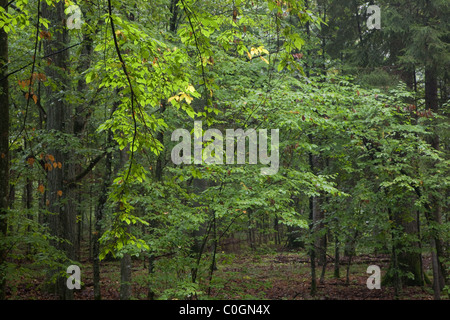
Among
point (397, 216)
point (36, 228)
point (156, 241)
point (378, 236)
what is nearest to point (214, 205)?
point (156, 241)

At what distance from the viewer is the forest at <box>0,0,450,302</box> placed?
3936mm

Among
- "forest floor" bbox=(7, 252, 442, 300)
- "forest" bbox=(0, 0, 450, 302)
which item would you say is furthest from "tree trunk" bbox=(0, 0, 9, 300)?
"forest floor" bbox=(7, 252, 442, 300)

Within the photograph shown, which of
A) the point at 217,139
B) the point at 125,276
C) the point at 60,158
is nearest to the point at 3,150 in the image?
the point at 60,158

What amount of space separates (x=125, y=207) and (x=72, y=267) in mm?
3701

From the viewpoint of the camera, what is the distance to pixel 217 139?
5246 mm

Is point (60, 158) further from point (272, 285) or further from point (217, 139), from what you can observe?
point (272, 285)

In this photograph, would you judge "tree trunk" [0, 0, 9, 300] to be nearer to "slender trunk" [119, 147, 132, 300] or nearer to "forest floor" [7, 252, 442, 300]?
"forest floor" [7, 252, 442, 300]

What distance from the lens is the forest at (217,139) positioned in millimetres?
3936

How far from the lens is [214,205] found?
5.77 metres

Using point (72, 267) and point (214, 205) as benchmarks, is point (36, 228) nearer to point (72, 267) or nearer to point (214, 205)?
point (72, 267)

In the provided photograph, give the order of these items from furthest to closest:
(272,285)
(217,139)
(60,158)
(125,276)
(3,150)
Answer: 1. (272,285)
2. (125,276)
3. (60,158)
4. (217,139)
5. (3,150)

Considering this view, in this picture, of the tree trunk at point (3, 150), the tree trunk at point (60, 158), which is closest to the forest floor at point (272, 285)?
the tree trunk at point (60, 158)

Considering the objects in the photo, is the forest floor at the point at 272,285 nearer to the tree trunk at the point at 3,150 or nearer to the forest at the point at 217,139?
the forest at the point at 217,139

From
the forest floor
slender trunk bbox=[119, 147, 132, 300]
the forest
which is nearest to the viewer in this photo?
the forest
